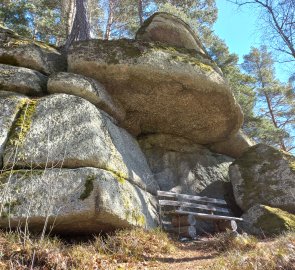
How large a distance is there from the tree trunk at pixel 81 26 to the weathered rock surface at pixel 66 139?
3982 millimetres

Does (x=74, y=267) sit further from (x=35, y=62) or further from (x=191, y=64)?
(x=191, y=64)

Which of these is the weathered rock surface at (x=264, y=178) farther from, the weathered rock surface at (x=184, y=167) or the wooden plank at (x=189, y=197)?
the wooden plank at (x=189, y=197)

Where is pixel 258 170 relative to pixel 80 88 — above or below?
below

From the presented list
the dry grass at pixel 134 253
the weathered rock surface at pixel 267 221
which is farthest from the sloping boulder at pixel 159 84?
the dry grass at pixel 134 253

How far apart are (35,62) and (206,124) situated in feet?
18.2

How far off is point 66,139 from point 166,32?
18.2 ft

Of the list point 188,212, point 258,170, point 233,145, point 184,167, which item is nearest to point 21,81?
point 188,212

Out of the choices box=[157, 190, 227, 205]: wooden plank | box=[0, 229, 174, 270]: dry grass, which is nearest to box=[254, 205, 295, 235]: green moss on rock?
box=[157, 190, 227, 205]: wooden plank

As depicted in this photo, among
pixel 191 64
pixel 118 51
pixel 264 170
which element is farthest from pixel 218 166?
pixel 118 51

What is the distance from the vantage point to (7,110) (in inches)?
260

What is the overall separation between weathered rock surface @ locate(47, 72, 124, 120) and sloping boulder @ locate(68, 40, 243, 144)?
1.56ft

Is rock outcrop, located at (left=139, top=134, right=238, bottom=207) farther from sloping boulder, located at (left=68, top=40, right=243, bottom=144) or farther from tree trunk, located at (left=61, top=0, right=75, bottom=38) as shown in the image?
tree trunk, located at (left=61, top=0, right=75, bottom=38)

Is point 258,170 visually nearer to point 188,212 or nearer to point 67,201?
point 188,212

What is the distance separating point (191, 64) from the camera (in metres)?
8.77
